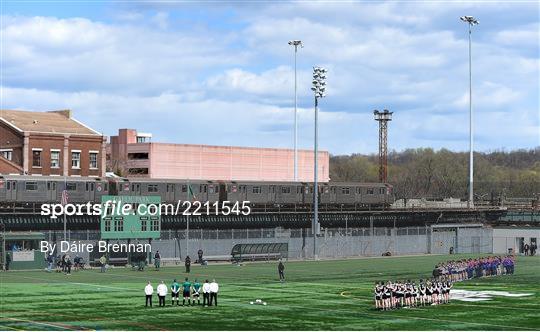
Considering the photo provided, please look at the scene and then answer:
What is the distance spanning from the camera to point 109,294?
4862cm

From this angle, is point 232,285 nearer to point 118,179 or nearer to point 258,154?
point 118,179

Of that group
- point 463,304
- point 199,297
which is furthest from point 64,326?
point 463,304

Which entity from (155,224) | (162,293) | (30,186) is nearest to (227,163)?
(155,224)

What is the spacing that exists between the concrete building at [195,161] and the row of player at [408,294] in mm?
81745

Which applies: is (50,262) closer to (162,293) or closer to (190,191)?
(190,191)

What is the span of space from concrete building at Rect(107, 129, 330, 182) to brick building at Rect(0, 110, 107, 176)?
24.9 metres

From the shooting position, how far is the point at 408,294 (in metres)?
43.1

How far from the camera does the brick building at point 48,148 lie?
301ft

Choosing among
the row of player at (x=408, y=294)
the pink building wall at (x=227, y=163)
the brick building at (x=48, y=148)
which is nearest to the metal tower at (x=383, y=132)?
the pink building wall at (x=227, y=163)

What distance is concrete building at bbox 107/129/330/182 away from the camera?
410 feet

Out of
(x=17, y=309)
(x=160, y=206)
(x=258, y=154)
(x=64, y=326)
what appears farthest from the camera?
(x=258, y=154)

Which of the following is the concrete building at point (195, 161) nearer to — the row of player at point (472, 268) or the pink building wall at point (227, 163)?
the pink building wall at point (227, 163)

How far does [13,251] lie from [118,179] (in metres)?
15.0

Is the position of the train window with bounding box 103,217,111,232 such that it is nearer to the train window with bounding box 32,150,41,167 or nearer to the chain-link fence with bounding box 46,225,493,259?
the chain-link fence with bounding box 46,225,493,259
